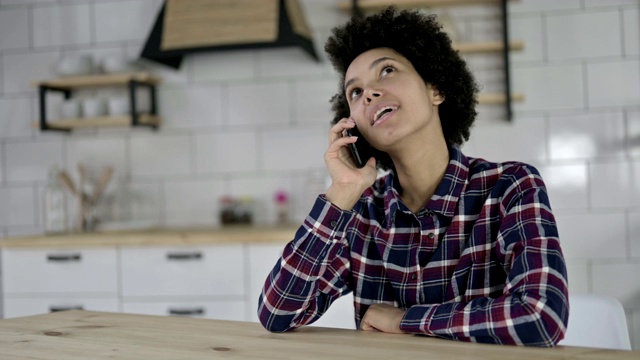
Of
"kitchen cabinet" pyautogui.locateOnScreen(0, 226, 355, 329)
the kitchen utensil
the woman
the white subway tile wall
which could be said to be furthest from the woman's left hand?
the kitchen utensil

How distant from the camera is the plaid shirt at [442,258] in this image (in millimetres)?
1304

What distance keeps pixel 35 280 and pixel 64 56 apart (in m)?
1.24

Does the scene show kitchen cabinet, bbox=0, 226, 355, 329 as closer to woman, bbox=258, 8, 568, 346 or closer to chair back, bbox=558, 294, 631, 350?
woman, bbox=258, 8, 568, 346

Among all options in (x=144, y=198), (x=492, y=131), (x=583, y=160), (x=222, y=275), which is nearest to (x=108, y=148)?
(x=144, y=198)

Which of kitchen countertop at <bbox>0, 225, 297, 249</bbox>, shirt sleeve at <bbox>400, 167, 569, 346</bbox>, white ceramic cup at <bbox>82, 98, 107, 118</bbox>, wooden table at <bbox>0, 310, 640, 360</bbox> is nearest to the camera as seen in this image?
wooden table at <bbox>0, 310, 640, 360</bbox>

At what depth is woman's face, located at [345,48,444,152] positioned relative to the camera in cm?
161

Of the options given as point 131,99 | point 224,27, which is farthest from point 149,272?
point 224,27

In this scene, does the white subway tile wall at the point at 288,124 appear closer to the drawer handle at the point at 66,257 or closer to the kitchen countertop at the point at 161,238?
the kitchen countertop at the point at 161,238

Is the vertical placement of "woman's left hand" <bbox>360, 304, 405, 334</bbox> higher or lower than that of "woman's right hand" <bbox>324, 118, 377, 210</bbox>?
lower

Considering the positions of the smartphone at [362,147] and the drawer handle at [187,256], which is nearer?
the smartphone at [362,147]

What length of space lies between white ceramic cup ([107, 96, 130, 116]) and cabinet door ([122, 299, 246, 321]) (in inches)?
38.0

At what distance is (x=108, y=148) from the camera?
156 inches

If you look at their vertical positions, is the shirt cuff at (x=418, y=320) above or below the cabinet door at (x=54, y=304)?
above

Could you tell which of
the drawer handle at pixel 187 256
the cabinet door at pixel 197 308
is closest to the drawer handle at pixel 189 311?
the cabinet door at pixel 197 308
